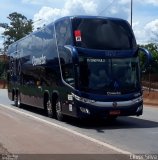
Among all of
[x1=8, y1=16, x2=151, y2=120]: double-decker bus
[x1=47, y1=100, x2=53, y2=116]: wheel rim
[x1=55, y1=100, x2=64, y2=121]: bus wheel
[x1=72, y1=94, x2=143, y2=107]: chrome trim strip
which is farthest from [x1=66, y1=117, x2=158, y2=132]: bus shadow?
[x1=47, y1=100, x2=53, y2=116]: wheel rim

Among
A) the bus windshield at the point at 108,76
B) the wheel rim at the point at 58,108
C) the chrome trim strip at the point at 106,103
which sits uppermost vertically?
the bus windshield at the point at 108,76

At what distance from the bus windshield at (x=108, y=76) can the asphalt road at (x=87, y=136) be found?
1328 millimetres

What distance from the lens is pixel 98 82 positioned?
662 inches

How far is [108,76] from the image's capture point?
1689 centimetres

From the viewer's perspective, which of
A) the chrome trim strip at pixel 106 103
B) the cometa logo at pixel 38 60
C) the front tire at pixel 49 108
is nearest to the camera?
the chrome trim strip at pixel 106 103

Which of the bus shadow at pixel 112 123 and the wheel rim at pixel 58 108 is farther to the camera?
the wheel rim at pixel 58 108

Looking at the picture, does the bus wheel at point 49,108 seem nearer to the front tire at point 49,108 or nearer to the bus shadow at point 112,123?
the front tire at point 49,108

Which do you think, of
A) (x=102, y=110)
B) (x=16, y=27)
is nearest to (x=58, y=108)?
(x=102, y=110)

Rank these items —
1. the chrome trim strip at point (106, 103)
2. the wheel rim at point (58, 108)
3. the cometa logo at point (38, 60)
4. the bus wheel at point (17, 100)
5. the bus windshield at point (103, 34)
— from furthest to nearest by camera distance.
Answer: the bus wheel at point (17, 100), the cometa logo at point (38, 60), the wheel rim at point (58, 108), the bus windshield at point (103, 34), the chrome trim strip at point (106, 103)

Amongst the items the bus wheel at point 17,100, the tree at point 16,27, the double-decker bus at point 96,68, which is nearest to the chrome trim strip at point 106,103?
the double-decker bus at point 96,68

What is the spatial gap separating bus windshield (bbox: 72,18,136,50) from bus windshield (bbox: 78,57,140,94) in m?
0.56

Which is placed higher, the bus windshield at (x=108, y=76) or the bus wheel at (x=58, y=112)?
the bus windshield at (x=108, y=76)

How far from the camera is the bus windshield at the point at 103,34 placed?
17141 mm

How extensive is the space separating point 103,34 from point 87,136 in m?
4.46
